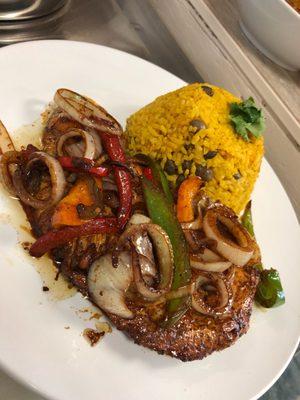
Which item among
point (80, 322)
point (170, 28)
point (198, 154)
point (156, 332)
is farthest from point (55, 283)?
point (170, 28)

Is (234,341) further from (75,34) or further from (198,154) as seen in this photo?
(75,34)

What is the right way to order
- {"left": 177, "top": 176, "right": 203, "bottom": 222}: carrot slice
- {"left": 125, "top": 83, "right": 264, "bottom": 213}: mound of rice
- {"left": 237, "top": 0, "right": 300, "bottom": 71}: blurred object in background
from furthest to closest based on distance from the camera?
{"left": 237, "top": 0, "right": 300, "bottom": 71}: blurred object in background, {"left": 125, "top": 83, "right": 264, "bottom": 213}: mound of rice, {"left": 177, "top": 176, "right": 203, "bottom": 222}: carrot slice

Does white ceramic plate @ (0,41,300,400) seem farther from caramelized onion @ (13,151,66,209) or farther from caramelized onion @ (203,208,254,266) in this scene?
caramelized onion @ (203,208,254,266)

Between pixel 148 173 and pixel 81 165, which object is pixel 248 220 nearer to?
pixel 148 173

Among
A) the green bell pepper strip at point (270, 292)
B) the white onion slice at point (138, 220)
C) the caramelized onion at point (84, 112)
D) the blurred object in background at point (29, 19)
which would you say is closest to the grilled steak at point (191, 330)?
the green bell pepper strip at point (270, 292)

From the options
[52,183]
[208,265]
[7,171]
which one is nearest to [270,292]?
[208,265]

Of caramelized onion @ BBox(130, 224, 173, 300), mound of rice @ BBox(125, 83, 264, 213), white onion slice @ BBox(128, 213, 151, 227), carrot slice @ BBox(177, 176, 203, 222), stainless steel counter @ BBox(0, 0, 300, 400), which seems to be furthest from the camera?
stainless steel counter @ BBox(0, 0, 300, 400)

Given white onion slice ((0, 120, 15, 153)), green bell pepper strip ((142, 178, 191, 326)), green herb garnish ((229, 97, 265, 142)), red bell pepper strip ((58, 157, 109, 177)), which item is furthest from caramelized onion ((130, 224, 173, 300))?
green herb garnish ((229, 97, 265, 142))
